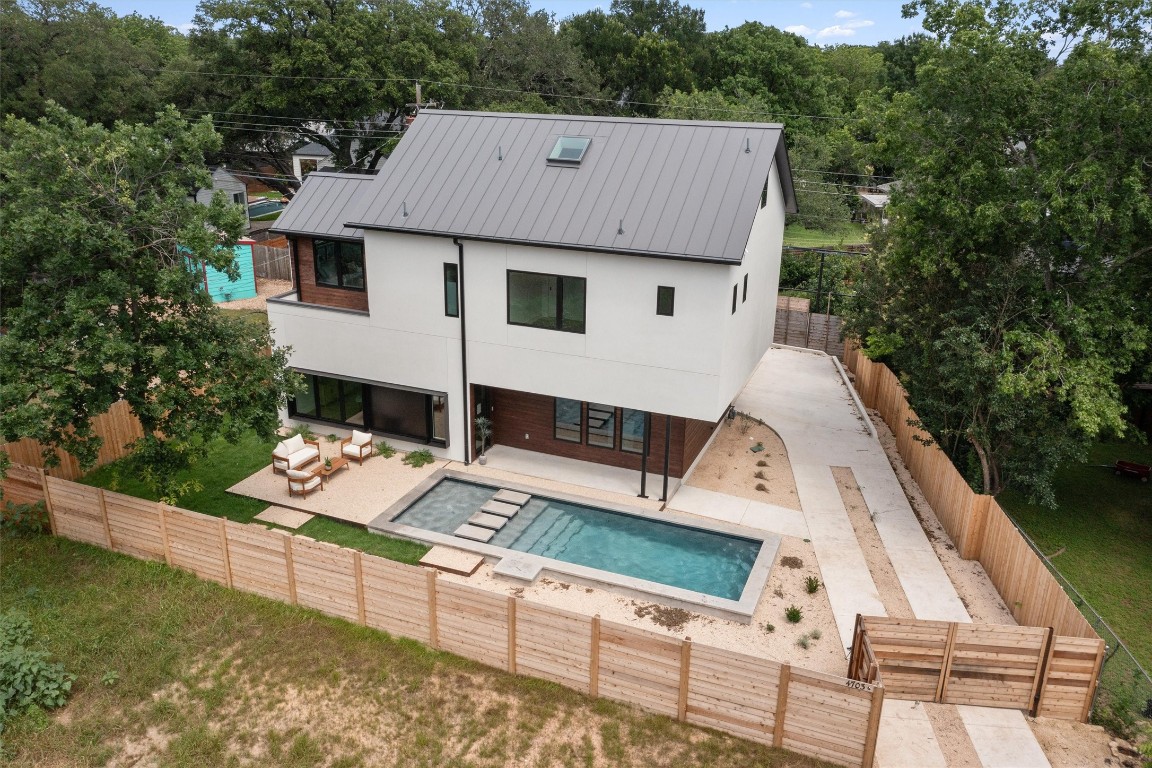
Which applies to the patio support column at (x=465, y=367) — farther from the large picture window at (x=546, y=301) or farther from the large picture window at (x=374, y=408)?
the large picture window at (x=546, y=301)

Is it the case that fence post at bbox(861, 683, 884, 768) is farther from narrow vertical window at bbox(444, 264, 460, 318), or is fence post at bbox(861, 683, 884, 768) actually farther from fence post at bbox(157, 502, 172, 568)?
fence post at bbox(157, 502, 172, 568)

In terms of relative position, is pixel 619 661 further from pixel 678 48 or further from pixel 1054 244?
pixel 678 48

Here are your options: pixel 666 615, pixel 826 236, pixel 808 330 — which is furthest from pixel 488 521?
pixel 826 236

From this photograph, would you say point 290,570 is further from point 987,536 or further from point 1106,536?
point 1106,536

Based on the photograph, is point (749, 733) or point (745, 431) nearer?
→ point (749, 733)

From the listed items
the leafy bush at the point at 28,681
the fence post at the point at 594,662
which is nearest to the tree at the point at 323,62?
the leafy bush at the point at 28,681

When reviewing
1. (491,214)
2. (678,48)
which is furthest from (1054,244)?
(678,48)
